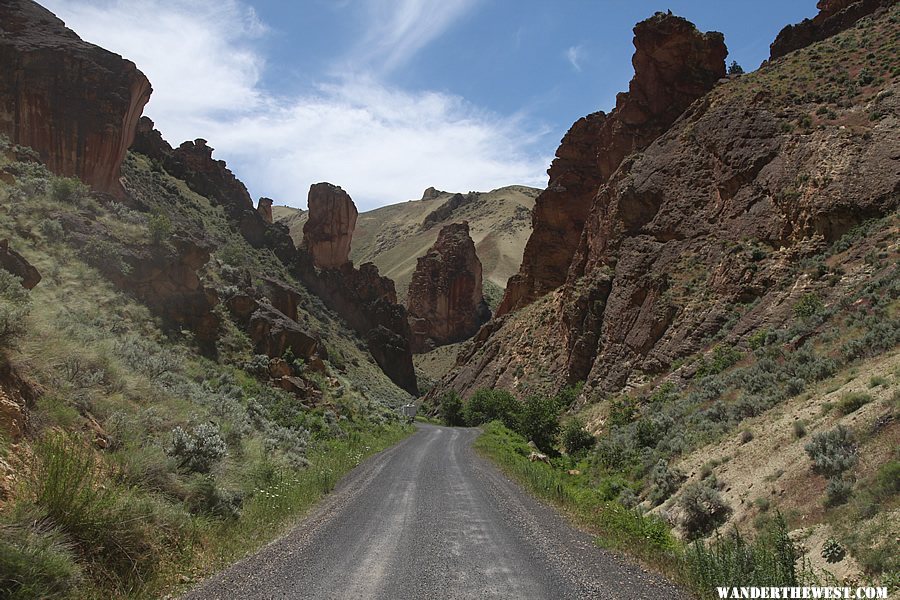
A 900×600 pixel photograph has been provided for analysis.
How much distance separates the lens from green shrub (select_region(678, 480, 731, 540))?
9.34 meters

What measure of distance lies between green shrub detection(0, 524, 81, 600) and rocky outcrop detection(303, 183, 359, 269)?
78618 millimetres

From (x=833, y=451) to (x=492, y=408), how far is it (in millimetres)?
35737

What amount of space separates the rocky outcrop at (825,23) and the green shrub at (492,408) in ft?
120

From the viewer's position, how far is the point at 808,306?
1962 cm

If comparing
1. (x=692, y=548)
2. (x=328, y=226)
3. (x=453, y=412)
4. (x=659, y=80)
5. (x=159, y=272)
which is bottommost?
(x=453, y=412)

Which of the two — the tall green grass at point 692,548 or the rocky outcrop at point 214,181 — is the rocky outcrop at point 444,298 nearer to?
the rocky outcrop at point 214,181

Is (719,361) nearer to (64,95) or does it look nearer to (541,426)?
(541,426)

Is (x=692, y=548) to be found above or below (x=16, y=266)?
below

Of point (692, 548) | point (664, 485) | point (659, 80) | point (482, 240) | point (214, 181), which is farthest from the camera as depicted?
point (482, 240)

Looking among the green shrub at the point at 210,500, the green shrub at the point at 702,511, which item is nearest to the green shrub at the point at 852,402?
the green shrub at the point at 702,511

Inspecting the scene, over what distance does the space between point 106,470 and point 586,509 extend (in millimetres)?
8670

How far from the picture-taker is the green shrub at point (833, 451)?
26.0 ft

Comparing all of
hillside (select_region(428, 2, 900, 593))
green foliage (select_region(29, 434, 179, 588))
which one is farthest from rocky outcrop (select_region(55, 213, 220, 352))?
green foliage (select_region(29, 434, 179, 588))

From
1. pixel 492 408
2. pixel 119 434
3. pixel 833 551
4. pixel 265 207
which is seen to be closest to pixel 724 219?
pixel 492 408
